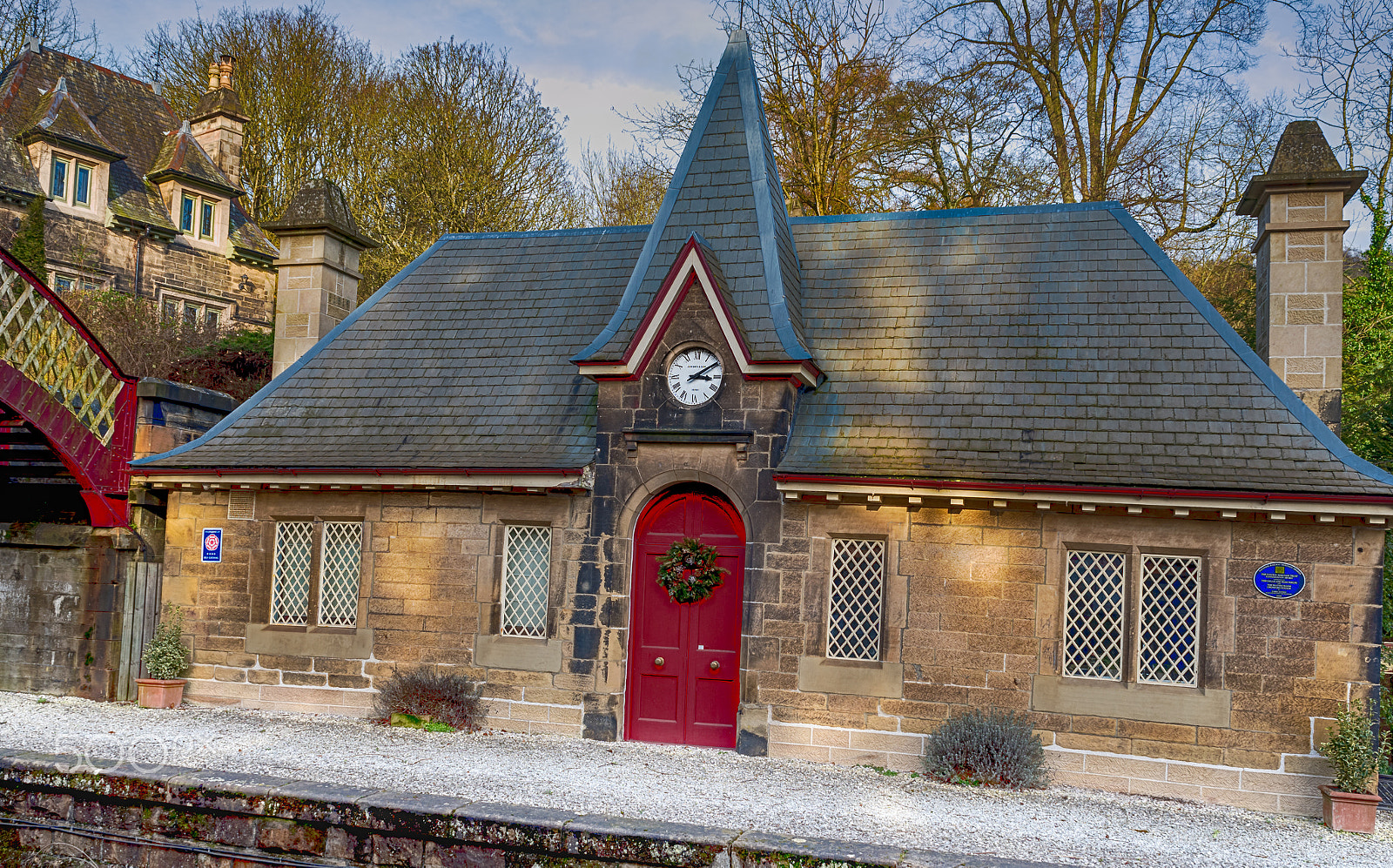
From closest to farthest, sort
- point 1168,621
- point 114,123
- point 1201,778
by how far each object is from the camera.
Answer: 1. point 1201,778
2. point 1168,621
3. point 114,123

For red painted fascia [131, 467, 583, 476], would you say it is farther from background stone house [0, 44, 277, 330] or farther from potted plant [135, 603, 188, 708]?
background stone house [0, 44, 277, 330]

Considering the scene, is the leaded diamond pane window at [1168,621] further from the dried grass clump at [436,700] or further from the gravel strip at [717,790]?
the dried grass clump at [436,700]

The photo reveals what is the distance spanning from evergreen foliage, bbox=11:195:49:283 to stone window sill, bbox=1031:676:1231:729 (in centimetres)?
2151

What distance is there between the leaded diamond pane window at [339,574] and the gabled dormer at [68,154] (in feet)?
54.5

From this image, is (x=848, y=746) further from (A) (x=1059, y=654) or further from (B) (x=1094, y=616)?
(B) (x=1094, y=616)

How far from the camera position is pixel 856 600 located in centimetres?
1028

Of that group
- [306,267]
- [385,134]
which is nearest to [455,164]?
[385,134]

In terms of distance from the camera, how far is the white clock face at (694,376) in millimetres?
10586

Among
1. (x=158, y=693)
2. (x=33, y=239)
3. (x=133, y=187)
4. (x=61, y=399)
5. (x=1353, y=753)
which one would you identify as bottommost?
(x=158, y=693)

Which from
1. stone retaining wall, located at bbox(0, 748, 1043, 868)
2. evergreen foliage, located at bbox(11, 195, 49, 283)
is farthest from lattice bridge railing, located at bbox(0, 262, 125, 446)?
evergreen foliage, located at bbox(11, 195, 49, 283)

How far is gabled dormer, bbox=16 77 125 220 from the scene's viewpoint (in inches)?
926

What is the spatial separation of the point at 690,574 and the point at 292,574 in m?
4.70

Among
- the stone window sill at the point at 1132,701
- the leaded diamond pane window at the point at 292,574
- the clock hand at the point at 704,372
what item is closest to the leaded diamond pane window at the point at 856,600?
the stone window sill at the point at 1132,701

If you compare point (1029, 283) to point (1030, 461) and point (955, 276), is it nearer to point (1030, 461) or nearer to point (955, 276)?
point (955, 276)
